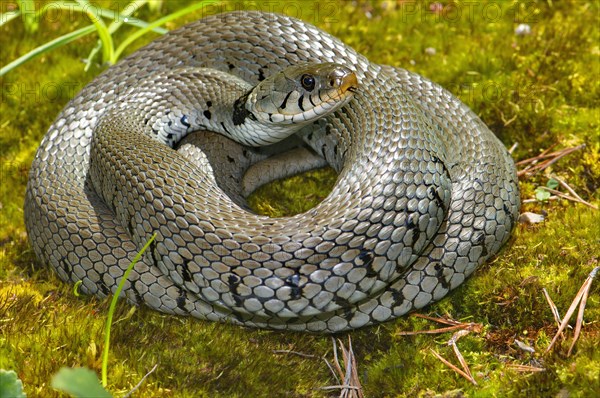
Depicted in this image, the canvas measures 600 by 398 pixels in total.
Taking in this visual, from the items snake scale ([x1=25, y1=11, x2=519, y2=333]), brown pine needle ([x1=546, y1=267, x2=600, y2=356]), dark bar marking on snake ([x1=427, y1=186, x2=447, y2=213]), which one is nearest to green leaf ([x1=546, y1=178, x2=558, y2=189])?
snake scale ([x1=25, y1=11, x2=519, y2=333])

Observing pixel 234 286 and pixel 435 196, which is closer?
pixel 234 286

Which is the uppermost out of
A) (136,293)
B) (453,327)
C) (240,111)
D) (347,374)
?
(240,111)

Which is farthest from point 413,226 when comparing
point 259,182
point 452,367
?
point 259,182

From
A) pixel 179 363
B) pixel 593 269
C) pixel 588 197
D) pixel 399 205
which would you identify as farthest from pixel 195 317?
pixel 588 197

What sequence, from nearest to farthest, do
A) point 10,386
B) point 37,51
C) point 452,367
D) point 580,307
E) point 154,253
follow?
1. point 10,386
2. point 452,367
3. point 580,307
4. point 154,253
5. point 37,51

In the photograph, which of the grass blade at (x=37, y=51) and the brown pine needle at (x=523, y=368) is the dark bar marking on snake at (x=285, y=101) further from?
the brown pine needle at (x=523, y=368)

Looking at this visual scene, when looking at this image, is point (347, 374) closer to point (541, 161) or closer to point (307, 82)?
point (307, 82)

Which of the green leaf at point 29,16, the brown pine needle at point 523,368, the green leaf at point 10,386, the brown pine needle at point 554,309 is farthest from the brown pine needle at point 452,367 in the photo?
the green leaf at point 29,16

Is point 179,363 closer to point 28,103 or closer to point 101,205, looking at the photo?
point 101,205
